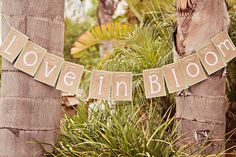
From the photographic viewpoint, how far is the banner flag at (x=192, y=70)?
2600 mm

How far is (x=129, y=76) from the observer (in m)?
2.69

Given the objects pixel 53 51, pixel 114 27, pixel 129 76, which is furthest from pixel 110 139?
pixel 114 27

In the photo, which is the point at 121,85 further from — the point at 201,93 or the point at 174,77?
the point at 201,93

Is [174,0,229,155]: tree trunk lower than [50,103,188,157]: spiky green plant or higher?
higher

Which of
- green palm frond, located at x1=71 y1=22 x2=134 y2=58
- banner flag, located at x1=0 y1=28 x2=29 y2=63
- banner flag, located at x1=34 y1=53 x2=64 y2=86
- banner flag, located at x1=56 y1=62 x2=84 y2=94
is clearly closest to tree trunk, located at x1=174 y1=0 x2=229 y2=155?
banner flag, located at x1=56 y1=62 x2=84 y2=94

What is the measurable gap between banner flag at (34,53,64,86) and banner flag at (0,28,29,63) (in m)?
0.15

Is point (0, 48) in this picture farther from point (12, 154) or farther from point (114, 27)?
point (114, 27)

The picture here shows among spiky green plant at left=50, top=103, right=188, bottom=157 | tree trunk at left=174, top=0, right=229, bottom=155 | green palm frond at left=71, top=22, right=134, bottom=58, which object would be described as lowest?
spiky green plant at left=50, top=103, right=188, bottom=157

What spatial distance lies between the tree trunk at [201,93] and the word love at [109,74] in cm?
5

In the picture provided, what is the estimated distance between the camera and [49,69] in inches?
102

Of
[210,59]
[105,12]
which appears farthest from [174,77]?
[105,12]

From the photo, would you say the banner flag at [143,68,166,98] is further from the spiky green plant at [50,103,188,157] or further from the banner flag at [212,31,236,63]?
the banner flag at [212,31,236,63]

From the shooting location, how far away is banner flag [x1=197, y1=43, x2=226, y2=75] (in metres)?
2.60

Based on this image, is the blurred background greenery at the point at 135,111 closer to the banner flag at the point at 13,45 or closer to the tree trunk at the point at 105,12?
the banner flag at the point at 13,45
